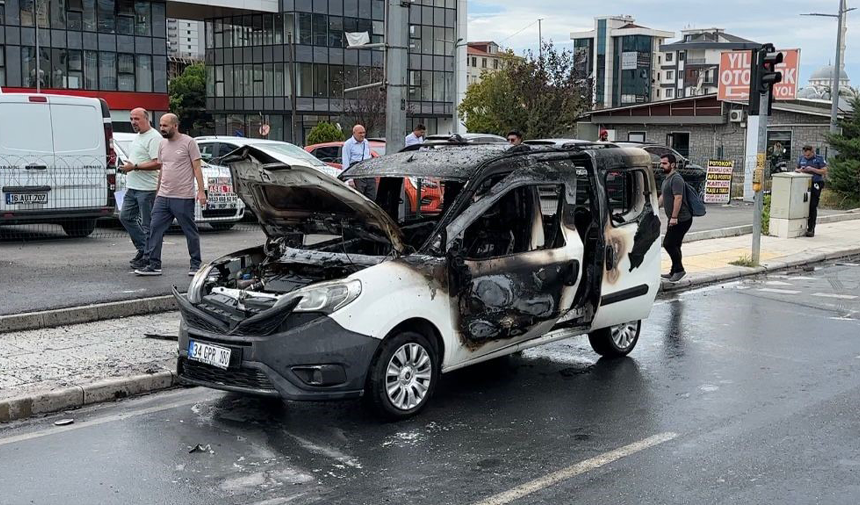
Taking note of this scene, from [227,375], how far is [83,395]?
1292 millimetres

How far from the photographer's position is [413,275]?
21.5 ft

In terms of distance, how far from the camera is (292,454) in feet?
19.5

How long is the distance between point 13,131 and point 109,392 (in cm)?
868

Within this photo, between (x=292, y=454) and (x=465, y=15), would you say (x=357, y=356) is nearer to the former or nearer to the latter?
(x=292, y=454)

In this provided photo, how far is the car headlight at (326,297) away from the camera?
624 centimetres

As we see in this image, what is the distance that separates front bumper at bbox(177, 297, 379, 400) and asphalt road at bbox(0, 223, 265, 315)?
3.90 meters

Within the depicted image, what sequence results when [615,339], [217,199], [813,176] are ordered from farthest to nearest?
[813,176], [217,199], [615,339]

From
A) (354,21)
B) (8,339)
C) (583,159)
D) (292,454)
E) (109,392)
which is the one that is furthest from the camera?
(354,21)

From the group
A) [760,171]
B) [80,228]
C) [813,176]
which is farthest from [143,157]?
[813,176]

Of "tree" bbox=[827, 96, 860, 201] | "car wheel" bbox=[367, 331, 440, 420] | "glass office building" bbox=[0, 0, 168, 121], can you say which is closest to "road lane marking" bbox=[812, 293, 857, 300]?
"car wheel" bbox=[367, 331, 440, 420]

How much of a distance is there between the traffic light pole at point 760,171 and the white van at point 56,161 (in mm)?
10019

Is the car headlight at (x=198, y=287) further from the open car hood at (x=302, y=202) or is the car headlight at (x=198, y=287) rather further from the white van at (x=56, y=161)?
the white van at (x=56, y=161)

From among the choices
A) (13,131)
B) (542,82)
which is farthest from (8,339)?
(542,82)

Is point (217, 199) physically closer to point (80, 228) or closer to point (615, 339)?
point (80, 228)
